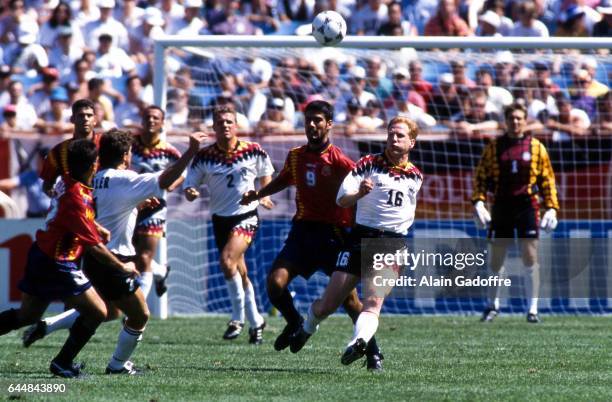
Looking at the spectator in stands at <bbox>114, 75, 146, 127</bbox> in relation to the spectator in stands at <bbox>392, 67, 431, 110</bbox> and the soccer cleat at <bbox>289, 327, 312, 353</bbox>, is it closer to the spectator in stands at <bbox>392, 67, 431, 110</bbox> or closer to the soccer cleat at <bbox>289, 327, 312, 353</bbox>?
the spectator in stands at <bbox>392, 67, 431, 110</bbox>

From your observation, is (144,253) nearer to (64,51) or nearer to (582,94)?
(582,94)

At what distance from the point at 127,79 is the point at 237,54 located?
3767 mm

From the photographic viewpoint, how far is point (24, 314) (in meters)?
8.64

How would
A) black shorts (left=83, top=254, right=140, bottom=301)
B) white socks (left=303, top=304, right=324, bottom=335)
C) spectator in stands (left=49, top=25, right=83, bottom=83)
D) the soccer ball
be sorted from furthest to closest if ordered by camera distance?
spectator in stands (left=49, top=25, right=83, bottom=83) < the soccer ball < white socks (left=303, top=304, right=324, bottom=335) < black shorts (left=83, top=254, right=140, bottom=301)

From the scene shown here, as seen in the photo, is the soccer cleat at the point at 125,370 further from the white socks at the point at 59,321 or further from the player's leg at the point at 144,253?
the player's leg at the point at 144,253

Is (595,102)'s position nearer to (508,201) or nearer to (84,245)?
(508,201)

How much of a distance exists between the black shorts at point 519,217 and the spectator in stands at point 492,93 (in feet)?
7.72

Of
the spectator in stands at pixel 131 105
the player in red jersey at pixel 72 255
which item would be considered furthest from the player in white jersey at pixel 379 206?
the spectator in stands at pixel 131 105

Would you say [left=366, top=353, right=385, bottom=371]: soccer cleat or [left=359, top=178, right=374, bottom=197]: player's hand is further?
[left=366, top=353, right=385, bottom=371]: soccer cleat

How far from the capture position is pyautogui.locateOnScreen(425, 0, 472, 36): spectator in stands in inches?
749

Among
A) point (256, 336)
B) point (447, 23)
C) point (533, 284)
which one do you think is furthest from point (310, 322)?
point (447, 23)

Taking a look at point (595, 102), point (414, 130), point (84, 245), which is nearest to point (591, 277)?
point (595, 102)

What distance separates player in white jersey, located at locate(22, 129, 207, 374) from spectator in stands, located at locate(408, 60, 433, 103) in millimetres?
7012

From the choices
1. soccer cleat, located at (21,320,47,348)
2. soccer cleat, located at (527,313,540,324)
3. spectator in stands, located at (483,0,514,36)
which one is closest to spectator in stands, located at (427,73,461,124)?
soccer cleat, located at (527,313,540,324)
